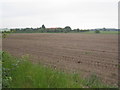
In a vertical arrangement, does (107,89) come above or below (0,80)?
below

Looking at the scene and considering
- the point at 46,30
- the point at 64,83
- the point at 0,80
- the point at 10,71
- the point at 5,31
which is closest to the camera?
the point at 0,80

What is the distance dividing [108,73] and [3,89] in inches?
218

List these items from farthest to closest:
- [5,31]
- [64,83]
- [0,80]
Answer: [5,31]
[64,83]
[0,80]

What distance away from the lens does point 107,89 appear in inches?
194

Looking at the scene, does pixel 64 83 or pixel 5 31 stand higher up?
pixel 5 31

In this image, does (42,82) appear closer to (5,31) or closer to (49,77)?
(49,77)

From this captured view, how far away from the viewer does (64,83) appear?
449cm

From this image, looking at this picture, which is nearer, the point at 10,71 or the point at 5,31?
the point at 5,31

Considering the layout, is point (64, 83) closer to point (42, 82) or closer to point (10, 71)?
point (42, 82)

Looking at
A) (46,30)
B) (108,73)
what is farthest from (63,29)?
(108,73)

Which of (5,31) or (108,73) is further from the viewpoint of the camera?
(108,73)

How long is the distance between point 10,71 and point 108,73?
4.90 m

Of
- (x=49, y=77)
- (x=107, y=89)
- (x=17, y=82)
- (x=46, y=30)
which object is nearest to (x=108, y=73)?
(x=107, y=89)

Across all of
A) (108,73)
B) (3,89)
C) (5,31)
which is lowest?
(108,73)
